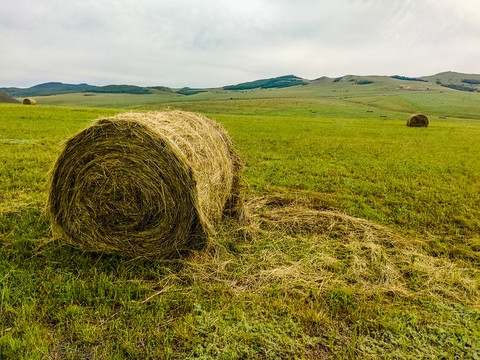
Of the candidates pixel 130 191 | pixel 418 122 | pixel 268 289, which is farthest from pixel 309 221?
pixel 418 122

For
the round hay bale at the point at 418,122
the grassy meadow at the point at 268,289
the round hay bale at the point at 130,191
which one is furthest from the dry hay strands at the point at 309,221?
the round hay bale at the point at 418,122

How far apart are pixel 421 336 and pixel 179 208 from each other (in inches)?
138

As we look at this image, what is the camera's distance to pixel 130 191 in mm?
4176

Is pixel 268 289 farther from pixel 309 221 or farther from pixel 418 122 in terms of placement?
pixel 418 122

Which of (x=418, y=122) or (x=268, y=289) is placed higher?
(x=418, y=122)

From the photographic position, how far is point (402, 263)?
175 inches

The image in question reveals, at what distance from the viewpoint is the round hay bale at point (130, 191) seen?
4.05 meters

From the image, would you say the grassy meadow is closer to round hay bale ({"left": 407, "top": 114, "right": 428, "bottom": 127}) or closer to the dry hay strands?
the dry hay strands

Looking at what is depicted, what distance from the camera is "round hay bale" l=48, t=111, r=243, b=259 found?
13.3 feet

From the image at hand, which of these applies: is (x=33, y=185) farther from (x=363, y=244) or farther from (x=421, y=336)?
(x=421, y=336)

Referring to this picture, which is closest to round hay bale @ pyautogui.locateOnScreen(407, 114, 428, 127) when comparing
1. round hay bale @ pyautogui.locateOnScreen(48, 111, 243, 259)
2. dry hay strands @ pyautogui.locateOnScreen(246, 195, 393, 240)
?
dry hay strands @ pyautogui.locateOnScreen(246, 195, 393, 240)

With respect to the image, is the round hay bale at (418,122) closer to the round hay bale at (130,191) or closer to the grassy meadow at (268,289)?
the grassy meadow at (268,289)

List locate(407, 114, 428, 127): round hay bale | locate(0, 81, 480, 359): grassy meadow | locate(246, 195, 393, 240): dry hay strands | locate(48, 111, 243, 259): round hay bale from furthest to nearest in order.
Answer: locate(407, 114, 428, 127): round hay bale → locate(246, 195, 393, 240): dry hay strands → locate(48, 111, 243, 259): round hay bale → locate(0, 81, 480, 359): grassy meadow

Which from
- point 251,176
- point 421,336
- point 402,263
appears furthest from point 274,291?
point 251,176
